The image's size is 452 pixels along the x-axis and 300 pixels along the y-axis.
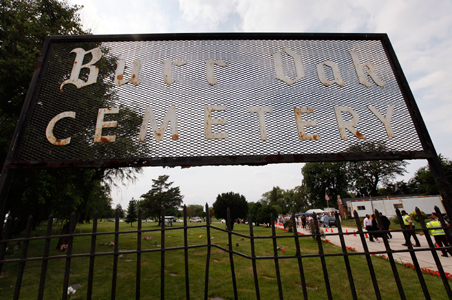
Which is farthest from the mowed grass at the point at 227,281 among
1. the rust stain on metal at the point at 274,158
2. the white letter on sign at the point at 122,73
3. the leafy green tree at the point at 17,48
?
the leafy green tree at the point at 17,48

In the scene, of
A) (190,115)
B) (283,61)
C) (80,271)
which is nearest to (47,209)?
(80,271)

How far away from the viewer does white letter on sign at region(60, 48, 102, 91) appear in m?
2.34

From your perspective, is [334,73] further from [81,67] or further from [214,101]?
[81,67]

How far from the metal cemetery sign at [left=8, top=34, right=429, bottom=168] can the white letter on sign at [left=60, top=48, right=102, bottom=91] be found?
0.04 ft

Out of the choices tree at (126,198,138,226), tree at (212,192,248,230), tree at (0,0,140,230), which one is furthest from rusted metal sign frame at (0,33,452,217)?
tree at (126,198,138,226)

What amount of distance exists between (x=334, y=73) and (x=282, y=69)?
2.11 ft

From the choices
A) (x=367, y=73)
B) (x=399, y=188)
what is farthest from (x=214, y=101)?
(x=399, y=188)

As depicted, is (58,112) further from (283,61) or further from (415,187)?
(415,187)

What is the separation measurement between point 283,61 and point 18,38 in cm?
930

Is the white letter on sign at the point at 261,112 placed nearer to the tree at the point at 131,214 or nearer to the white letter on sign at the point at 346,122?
the white letter on sign at the point at 346,122

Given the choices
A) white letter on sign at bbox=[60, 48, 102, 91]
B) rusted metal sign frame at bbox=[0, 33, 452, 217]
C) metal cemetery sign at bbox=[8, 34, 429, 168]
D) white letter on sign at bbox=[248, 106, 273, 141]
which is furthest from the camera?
white letter on sign at bbox=[60, 48, 102, 91]

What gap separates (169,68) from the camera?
2490mm

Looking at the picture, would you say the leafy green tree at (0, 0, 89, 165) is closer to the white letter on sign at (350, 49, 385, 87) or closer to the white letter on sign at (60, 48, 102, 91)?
the white letter on sign at (60, 48, 102, 91)

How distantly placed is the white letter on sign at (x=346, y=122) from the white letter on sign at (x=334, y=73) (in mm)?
372
